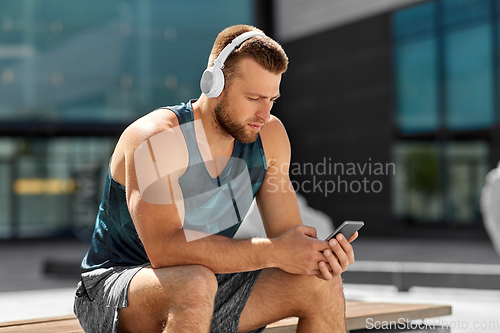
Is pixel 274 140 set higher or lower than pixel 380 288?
higher

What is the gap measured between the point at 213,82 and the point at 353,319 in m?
1.49

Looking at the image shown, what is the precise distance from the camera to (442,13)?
13.3 m

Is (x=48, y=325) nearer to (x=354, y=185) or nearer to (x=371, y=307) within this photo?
(x=371, y=307)

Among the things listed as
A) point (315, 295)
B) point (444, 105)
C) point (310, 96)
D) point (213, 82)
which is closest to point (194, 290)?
point (315, 295)

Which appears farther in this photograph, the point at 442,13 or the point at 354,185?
the point at 354,185

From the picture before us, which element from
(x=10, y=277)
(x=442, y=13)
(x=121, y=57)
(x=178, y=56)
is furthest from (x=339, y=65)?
(x=10, y=277)

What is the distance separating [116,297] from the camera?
7.22 feet

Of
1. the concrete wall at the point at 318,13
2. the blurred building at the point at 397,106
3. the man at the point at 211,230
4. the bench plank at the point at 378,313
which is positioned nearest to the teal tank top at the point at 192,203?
the man at the point at 211,230

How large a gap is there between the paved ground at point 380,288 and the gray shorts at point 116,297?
92.5 inches

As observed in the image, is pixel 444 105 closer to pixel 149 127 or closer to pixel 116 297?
pixel 149 127

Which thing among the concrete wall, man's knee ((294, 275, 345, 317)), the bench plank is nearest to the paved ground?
the bench plank

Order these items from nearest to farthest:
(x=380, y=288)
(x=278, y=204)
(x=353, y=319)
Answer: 1. (x=278, y=204)
2. (x=353, y=319)
3. (x=380, y=288)

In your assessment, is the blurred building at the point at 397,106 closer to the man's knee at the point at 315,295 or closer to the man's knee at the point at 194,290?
the man's knee at the point at 315,295

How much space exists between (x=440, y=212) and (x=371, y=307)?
10.8m
